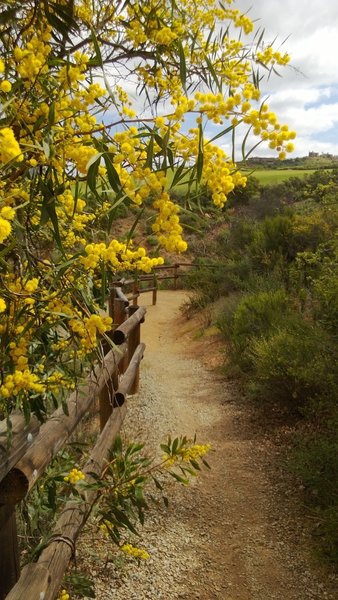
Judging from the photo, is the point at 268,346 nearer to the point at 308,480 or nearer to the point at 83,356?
the point at 308,480

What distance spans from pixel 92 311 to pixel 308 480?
287 cm

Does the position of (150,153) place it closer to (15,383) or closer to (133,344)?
(15,383)

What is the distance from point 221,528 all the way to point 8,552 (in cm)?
216

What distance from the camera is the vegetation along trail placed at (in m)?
3.07

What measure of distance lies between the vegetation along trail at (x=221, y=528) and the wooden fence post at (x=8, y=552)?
116 cm

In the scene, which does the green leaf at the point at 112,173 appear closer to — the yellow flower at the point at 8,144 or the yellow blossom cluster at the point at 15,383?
the yellow flower at the point at 8,144

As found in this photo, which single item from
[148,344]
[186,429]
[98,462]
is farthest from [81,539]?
[148,344]

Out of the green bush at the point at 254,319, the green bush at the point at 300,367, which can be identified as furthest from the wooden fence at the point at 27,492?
the green bush at the point at 254,319

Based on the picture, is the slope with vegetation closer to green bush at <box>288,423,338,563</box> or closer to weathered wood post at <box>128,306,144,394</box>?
green bush at <box>288,423,338,563</box>

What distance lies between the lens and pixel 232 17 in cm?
205

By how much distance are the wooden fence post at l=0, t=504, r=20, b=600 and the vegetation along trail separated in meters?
1.16

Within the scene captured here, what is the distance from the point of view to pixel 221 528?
12.1 feet

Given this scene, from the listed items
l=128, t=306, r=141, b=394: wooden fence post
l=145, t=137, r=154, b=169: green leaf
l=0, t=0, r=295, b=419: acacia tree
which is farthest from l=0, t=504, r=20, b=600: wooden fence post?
l=128, t=306, r=141, b=394: wooden fence post

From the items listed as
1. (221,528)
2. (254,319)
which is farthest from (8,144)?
(254,319)
